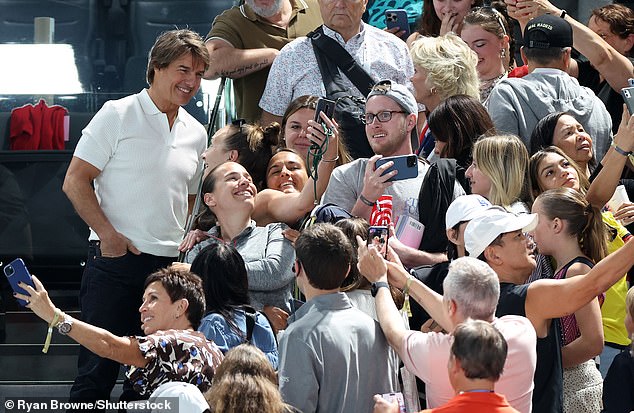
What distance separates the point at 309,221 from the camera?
6.43 meters

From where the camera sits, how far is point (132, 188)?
7.09 metres

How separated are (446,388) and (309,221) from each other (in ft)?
5.09

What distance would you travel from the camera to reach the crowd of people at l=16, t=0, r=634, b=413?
5.20 metres

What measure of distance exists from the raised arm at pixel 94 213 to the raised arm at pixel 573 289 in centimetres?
245

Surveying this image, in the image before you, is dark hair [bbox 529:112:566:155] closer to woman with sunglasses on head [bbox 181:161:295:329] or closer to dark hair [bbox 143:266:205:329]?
woman with sunglasses on head [bbox 181:161:295:329]

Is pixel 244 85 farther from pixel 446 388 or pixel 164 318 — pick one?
pixel 446 388

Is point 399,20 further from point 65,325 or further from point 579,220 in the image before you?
point 65,325

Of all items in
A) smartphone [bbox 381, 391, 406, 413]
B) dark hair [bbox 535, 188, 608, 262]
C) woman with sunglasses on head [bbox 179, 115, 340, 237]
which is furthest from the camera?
woman with sunglasses on head [bbox 179, 115, 340, 237]

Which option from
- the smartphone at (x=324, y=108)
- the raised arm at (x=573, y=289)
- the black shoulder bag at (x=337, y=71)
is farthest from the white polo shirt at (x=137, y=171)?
the raised arm at (x=573, y=289)

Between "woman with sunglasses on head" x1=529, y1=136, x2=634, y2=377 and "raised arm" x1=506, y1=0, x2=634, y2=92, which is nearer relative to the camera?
"woman with sunglasses on head" x1=529, y1=136, x2=634, y2=377

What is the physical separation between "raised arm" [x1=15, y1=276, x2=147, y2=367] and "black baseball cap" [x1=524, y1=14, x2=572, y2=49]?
10.3 feet

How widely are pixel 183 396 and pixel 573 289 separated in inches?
64.6

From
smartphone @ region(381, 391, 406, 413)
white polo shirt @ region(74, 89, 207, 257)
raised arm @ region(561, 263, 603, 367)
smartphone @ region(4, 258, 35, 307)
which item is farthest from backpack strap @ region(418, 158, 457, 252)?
smartphone @ region(4, 258, 35, 307)

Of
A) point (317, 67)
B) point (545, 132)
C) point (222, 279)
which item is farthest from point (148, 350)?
point (317, 67)
